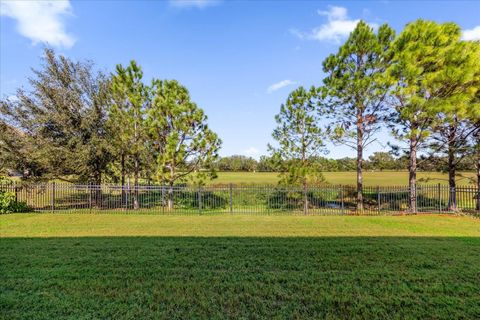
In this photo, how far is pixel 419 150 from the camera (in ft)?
39.8

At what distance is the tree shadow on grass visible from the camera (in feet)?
9.71

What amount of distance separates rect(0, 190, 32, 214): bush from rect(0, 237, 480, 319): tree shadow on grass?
21.2 feet

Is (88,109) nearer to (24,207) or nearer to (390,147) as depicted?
(24,207)

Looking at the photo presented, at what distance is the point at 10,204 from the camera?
36.0 feet

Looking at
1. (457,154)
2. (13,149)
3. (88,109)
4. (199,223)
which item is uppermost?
(88,109)

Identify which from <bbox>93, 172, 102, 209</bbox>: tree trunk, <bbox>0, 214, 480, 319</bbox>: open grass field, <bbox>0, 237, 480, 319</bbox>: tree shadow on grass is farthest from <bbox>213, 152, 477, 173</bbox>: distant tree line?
<bbox>0, 237, 480, 319</bbox>: tree shadow on grass

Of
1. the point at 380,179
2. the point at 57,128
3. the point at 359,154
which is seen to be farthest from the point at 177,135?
the point at 380,179

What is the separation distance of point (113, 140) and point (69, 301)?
11.6 metres

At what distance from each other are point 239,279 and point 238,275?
16cm

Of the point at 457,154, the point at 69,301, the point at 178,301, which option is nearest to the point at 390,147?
the point at 457,154

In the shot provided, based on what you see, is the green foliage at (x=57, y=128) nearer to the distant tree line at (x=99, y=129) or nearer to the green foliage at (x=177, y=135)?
the distant tree line at (x=99, y=129)

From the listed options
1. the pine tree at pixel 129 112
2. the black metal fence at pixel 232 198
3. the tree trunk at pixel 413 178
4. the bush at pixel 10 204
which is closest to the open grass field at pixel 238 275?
the tree trunk at pixel 413 178

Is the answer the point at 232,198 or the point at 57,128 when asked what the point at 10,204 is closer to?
the point at 57,128

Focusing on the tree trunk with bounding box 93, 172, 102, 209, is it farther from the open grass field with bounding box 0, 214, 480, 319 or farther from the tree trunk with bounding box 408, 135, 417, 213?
the tree trunk with bounding box 408, 135, 417, 213
